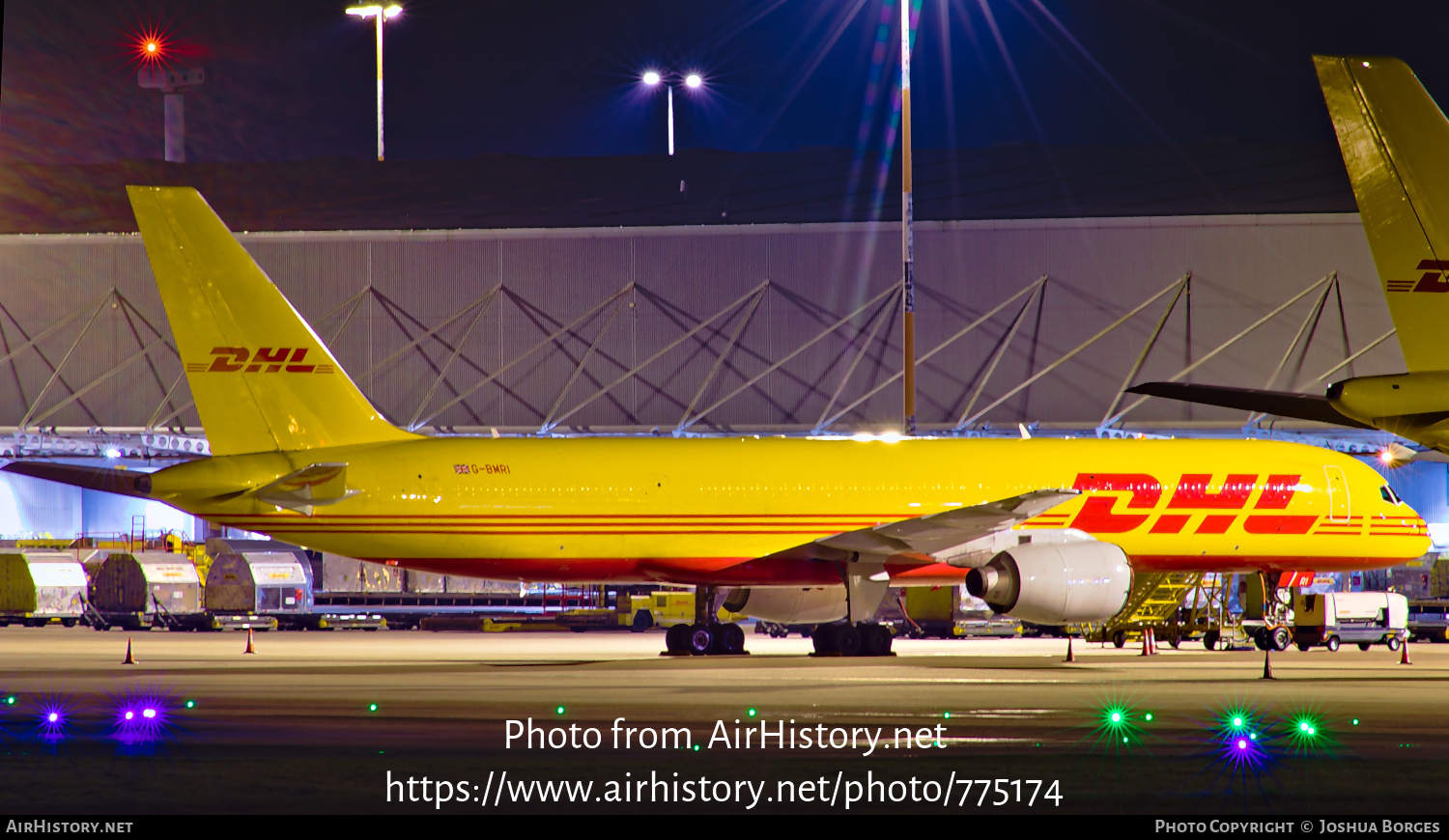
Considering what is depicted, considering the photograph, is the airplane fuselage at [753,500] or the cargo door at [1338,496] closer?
the airplane fuselage at [753,500]

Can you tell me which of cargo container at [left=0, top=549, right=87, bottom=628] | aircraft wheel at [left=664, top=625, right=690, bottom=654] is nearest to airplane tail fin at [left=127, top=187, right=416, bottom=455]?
aircraft wheel at [left=664, top=625, right=690, bottom=654]

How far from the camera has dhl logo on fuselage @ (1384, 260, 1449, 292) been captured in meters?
10.1

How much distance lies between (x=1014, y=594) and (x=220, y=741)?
1463 centimetres

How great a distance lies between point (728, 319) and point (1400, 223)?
Result: 4076 centimetres

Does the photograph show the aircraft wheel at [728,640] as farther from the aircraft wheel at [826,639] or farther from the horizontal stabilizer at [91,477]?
the horizontal stabilizer at [91,477]

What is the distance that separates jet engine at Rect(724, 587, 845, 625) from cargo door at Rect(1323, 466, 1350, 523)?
935 centimetres

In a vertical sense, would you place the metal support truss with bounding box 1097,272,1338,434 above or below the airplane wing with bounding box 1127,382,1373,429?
above

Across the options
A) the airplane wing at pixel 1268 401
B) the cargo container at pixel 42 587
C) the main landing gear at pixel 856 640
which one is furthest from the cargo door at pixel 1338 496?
the cargo container at pixel 42 587

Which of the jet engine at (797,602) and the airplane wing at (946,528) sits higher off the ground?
the airplane wing at (946,528)

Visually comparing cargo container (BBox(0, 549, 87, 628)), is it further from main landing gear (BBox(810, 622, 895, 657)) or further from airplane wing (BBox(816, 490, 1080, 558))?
airplane wing (BBox(816, 490, 1080, 558))

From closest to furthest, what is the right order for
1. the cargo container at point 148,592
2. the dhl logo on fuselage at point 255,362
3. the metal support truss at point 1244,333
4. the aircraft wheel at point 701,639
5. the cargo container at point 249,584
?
the dhl logo on fuselage at point 255,362 < the aircraft wheel at point 701,639 < the cargo container at point 249,584 < the cargo container at point 148,592 < the metal support truss at point 1244,333

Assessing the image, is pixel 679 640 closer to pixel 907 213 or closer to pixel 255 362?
pixel 255 362

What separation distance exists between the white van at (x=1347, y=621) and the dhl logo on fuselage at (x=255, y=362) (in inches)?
823

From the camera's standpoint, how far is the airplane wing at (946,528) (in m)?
24.9
